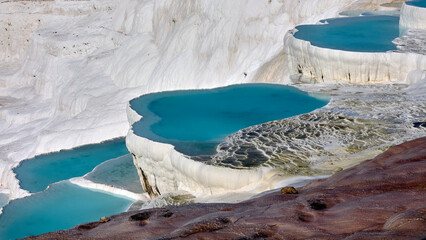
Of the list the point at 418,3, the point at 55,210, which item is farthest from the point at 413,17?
the point at 55,210

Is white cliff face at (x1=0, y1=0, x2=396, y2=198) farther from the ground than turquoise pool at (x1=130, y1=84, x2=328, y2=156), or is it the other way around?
turquoise pool at (x1=130, y1=84, x2=328, y2=156)

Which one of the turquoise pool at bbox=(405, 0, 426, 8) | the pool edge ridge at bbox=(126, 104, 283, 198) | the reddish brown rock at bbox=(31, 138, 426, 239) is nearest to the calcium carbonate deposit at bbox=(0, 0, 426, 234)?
the pool edge ridge at bbox=(126, 104, 283, 198)

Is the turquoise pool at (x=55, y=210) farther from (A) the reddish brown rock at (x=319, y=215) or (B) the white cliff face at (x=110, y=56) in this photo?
(A) the reddish brown rock at (x=319, y=215)

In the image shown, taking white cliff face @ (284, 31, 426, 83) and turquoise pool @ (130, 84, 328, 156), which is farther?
white cliff face @ (284, 31, 426, 83)

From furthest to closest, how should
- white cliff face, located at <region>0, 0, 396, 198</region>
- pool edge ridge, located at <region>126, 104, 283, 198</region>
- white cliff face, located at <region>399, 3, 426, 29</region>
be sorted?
white cliff face, located at <region>0, 0, 396, 198</region> < white cliff face, located at <region>399, 3, 426, 29</region> < pool edge ridge, located at <region>126, 104, 283, 198</region>

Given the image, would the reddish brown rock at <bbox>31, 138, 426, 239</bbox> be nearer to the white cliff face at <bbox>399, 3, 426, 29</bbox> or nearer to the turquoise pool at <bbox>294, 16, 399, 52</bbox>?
the turquoise pool at <bbox>294, 16, 399, 52</bbox>

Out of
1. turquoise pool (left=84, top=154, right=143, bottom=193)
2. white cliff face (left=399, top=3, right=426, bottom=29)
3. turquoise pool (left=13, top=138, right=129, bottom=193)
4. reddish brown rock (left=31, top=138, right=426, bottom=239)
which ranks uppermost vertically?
reddish brown rock (left=31, top=138, right=426, bottom=239)

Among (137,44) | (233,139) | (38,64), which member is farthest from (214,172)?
(38,64)

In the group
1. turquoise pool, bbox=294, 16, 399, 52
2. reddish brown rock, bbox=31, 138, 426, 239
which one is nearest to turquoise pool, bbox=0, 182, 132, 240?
turquoise pool, bbox=294, 16, 399, 52

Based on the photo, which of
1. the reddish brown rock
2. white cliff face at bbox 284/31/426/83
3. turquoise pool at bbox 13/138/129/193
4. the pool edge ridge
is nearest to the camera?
the reddish brown rock
